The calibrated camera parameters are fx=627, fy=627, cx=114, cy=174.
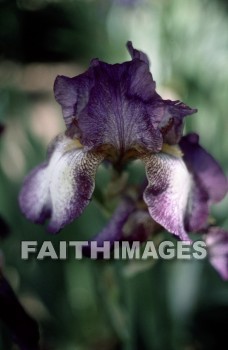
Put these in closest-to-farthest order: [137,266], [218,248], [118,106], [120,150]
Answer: [118,106], [120,150], [218,248], [137,266]

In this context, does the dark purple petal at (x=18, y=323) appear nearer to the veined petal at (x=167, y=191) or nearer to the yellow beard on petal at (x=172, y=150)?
the veined petal at (x=167, y=191)

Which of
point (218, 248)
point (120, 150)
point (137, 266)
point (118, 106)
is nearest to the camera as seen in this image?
point (118, 106)

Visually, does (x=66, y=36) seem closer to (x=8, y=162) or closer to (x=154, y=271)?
(x=8, y=162)

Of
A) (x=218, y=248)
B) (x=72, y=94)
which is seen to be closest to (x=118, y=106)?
(x=72, y=94)

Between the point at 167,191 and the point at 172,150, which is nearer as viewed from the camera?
the point at 167,191

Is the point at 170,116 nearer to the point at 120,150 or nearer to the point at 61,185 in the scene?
the point at 120,150

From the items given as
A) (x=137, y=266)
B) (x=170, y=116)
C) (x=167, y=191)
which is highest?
(x=170, y=116)

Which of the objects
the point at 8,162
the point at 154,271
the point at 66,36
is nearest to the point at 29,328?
the point at 154,271
